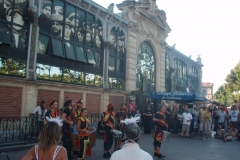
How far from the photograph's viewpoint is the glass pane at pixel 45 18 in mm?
13279

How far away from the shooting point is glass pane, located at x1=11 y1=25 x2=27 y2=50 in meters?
12.2

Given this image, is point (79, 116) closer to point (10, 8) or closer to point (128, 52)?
point (10, 8)

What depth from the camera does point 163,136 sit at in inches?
364

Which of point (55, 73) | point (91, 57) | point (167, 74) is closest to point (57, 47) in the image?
point (55, 73)

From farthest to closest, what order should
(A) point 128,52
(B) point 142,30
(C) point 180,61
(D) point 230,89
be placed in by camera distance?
1. (D) point 230,89
2. (C) point 180,61
3. (B) point 142,30
4. (A) point 128,52

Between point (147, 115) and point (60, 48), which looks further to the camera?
point (147, 115)

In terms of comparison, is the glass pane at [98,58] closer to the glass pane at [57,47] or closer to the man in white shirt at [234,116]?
the glass pane at [57,47]

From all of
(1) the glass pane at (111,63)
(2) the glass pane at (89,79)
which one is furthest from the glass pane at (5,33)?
(1) the glass pane at (111,63)

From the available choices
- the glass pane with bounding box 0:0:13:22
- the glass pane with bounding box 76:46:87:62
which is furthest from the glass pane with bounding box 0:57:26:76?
the glass pane with bounding box 76:46:87:62

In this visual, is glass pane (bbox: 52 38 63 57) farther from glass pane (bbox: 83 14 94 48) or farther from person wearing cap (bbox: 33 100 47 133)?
person wearing cap (bbox: 33 100 47 133)

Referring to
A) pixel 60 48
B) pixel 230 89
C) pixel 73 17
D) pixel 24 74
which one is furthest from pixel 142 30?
pixel 230 89

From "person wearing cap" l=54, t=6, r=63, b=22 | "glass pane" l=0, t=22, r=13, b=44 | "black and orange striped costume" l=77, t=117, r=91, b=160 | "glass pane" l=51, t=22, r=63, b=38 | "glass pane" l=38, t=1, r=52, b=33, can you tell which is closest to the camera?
"black and orange striped costume" l=77, t=117, r=91, b=160

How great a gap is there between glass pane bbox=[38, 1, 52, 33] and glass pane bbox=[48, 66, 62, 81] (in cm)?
217

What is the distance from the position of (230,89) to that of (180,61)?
726 inches
